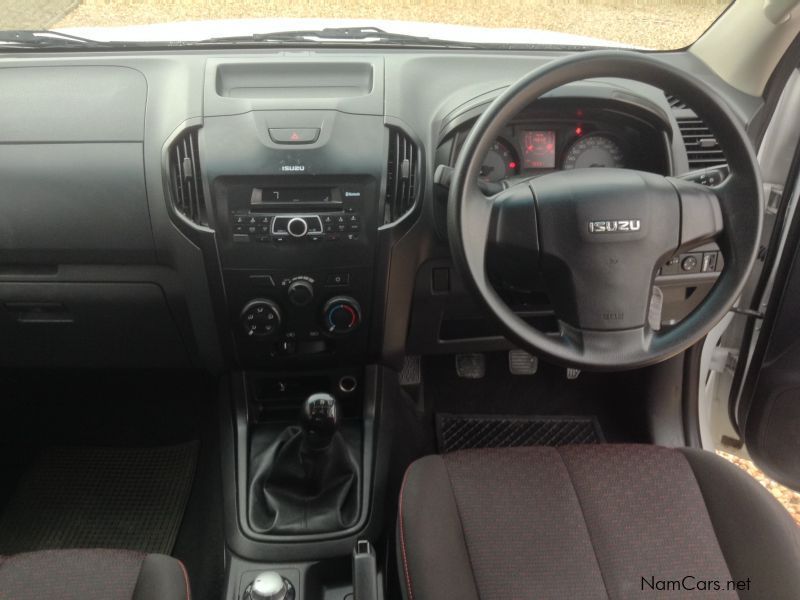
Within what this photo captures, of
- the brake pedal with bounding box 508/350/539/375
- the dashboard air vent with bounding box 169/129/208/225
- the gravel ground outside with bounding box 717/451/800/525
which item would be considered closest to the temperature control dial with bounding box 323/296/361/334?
the dashboard air vent with bounding box 169/129/208/225

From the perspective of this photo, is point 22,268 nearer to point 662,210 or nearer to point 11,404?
point 11,404

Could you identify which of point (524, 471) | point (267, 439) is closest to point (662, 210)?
point (524, 471)

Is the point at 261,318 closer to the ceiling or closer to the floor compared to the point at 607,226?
closer to the floor

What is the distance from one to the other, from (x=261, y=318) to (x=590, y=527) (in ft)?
2.55

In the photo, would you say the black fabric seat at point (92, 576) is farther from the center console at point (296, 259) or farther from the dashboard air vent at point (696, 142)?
the dashboard air vent at point (696, 142)

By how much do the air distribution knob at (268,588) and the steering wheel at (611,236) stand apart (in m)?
0.68

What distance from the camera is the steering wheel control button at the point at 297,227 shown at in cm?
138

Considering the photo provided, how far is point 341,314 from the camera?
1521 millimetres

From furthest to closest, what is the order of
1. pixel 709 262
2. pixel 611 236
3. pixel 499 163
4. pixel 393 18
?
1. pixel 393 18
2. pixel 709 262
3. pixel 499 163
4. pixel 611 236

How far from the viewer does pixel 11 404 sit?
2082 millimetres

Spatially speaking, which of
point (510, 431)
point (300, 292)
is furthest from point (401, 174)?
point (510, 431)

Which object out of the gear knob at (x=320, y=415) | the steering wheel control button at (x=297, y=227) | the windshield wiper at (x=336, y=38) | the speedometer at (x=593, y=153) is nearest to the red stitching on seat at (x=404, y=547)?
the gear knob at (x=320, y=415)

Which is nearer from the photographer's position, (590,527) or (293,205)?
(590,527)

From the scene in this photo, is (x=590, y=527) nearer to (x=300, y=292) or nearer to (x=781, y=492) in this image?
(x=300, y=292)
